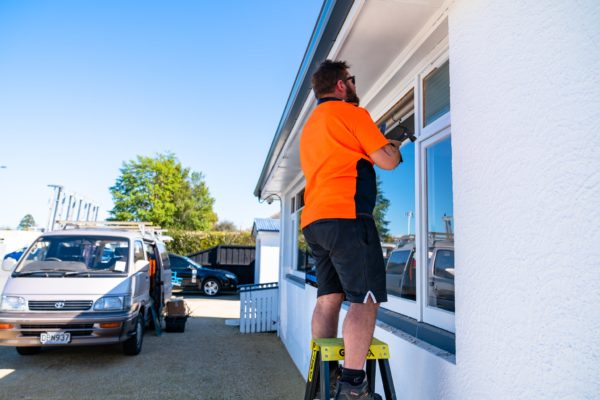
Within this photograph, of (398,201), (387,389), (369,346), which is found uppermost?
(398,201)

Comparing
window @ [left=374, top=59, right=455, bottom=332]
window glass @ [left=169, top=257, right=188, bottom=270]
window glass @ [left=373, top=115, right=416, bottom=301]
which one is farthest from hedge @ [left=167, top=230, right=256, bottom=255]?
window @ [left=374, top=59, right=455, bottom=332]

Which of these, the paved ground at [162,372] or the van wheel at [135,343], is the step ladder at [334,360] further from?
the van wheel at [135,343]

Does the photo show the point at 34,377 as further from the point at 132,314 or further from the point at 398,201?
the point at 398,201

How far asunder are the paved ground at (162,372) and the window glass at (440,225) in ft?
9.87

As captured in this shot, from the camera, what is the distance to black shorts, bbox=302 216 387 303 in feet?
5.59

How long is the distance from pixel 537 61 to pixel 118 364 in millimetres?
6553

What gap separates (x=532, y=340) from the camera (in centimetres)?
127

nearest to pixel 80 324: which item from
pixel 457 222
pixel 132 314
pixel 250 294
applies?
pixel 132 314

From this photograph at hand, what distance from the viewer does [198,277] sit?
1551cm

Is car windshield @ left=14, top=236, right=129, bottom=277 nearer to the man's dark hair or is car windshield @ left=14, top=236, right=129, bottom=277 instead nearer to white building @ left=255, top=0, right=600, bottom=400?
white building @ left=255, top=0, right=600, bottom=400

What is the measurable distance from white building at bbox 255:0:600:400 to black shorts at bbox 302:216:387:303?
0.33 meters

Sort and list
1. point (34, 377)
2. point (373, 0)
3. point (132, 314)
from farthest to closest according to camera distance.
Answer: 1. point (132, 314)
2. point (34, 377)
3. point (373, 0)

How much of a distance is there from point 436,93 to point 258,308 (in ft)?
23.5

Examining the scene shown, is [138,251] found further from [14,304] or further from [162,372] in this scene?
[162,372]
